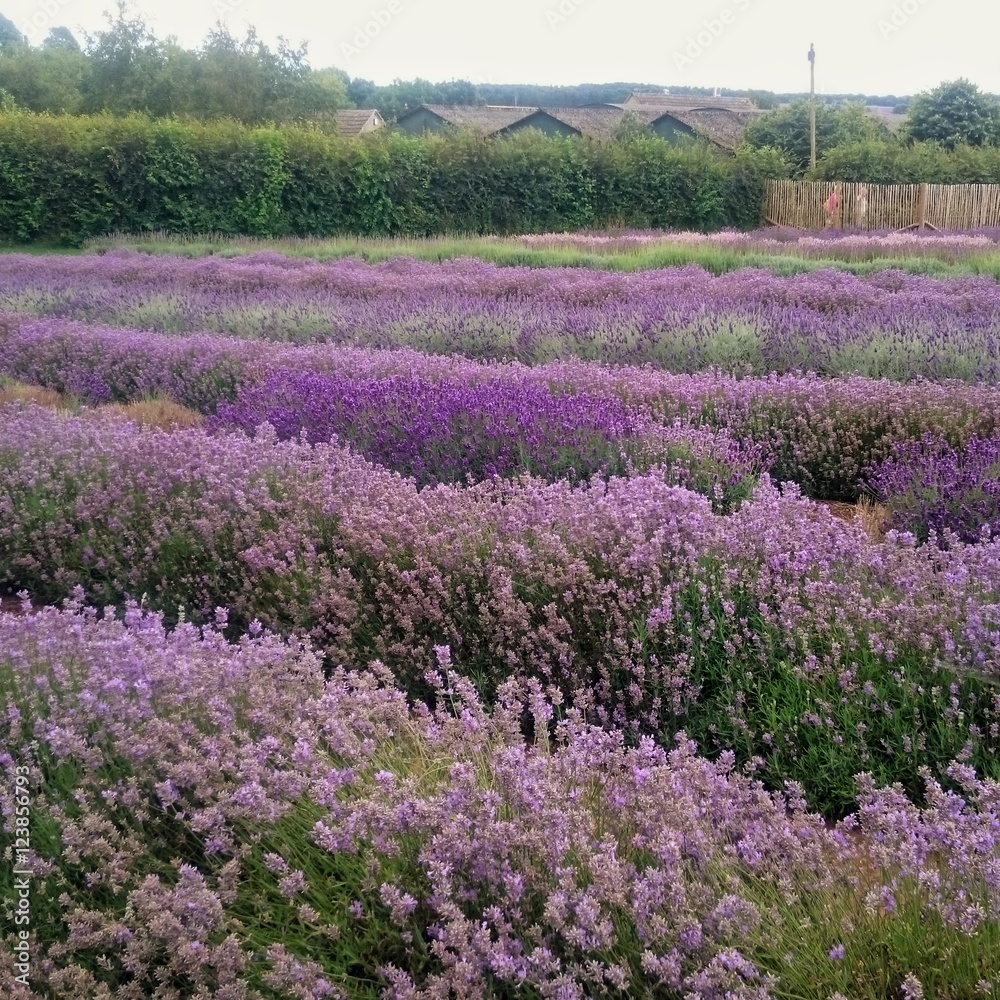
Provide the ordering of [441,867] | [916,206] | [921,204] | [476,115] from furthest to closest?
1. [476,115]
2. [916,206]
3. [921,204]
4. [441,867]

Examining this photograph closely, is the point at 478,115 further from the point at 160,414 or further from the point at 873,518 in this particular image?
the point at 873,518

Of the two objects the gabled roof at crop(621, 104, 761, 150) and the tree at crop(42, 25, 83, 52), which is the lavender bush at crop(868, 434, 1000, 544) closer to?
the gabled roof at crop(621, 104, 761, 150)

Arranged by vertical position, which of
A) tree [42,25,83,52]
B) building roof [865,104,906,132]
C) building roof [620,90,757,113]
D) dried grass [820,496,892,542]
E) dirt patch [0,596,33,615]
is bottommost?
dirt patch [0,596,33,615]

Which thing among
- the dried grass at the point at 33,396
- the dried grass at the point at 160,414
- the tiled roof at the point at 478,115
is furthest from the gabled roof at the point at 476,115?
the dried grass at the point at 160,414

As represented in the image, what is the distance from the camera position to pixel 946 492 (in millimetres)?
4090

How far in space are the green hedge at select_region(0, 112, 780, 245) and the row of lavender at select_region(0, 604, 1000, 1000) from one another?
24865mm

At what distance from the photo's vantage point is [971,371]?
231 inches

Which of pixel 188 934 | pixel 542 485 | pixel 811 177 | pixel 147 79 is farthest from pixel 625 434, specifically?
pixel 147 79

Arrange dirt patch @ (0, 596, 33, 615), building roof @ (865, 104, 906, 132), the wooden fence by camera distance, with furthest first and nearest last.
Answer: building roof @ (865, 104, 906, 132), the wooden fence, dirt patch @ (0, 596, 33, 615)

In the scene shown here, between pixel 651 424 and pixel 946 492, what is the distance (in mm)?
1357

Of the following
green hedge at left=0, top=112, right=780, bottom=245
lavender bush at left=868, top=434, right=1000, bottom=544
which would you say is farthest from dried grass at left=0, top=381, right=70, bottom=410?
green hedge at left=0, top=112, right=780, bottom=245

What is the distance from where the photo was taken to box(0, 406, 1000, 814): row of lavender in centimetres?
260

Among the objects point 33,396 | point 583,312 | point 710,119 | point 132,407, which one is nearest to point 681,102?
point 710,119

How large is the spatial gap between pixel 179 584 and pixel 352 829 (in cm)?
235
